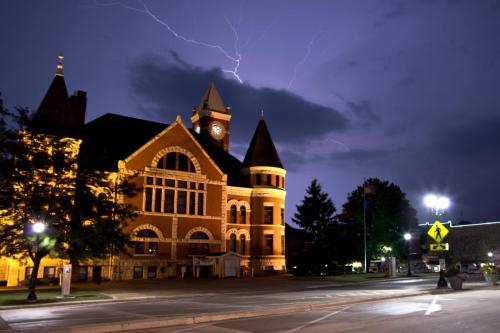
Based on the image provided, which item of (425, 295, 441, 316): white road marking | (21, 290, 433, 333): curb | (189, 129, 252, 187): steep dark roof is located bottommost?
(21, 290, 433, 333): curb

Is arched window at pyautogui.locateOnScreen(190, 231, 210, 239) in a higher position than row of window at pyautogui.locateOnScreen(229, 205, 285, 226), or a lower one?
lower

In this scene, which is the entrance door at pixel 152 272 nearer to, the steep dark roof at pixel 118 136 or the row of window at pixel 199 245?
the row of window at pixel 199 245

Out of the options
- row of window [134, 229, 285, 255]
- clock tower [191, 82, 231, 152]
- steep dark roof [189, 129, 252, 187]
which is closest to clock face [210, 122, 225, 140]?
clock tower [191, 82, 231, 152]

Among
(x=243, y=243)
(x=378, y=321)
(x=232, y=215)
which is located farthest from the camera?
(x=243, y=243)

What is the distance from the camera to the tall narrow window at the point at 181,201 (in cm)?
4996

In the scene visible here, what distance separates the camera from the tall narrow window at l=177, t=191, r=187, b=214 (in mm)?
49956

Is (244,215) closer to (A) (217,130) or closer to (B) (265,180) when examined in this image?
(B) (265,180)

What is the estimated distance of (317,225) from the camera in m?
60.7

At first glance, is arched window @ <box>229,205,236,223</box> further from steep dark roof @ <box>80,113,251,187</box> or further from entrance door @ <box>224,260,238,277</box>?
entrance door @ <box>224,260,238,277</box>

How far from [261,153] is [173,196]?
47.8 feet

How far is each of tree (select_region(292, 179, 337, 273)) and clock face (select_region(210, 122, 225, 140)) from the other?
18.1 metres

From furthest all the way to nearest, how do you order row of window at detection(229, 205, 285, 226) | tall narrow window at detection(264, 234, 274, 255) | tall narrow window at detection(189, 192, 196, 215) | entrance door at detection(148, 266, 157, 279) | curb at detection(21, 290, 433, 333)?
tall narrow window at detection(264, 234, 274, 255), row of window at detection(229, 205, 285, 226), tall narrow window at detection(189, 192, 196, 215), entrance door at detection(148, 266, 157, 279), curb at detection(21, 290, 433, 333)

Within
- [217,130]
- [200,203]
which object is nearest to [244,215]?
[200,203]

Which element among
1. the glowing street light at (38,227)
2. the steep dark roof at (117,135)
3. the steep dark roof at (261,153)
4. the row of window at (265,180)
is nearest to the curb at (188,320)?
the glowing street light at (38,227)
